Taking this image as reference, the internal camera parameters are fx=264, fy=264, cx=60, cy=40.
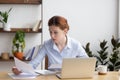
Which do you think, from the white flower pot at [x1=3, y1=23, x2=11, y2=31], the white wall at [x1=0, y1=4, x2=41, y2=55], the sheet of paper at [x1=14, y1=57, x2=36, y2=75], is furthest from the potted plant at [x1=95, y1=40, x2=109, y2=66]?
the sheet of paper at [x1=14, y1=57, x2=36, y2=75]

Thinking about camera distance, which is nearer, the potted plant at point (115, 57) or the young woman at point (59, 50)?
the young woman at point (59, 50)

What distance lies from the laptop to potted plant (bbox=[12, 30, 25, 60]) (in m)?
2.04

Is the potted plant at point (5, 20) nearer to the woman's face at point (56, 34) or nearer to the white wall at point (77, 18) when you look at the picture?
the white wall at point (77, 18)

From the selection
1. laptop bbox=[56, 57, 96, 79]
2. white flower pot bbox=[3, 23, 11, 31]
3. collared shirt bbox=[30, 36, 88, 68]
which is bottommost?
laptop bbox=[56, 57, 96, 79]

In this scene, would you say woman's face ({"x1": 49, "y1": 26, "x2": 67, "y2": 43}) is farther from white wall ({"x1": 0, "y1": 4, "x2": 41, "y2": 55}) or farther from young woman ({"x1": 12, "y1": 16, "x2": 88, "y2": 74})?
white wall ({"x1": 0, "y1": 4, "x2": 41, "y2": 55})

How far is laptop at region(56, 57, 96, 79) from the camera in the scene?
2.34 meters

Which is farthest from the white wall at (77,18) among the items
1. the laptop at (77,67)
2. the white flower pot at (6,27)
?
the laptop at (77,67)

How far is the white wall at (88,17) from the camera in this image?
4.64 meters

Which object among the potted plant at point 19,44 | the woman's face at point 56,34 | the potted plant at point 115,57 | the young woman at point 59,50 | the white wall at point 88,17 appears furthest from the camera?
the white wall at point 88,17

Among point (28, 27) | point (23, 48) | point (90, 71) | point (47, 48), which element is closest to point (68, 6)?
point (28, 27)

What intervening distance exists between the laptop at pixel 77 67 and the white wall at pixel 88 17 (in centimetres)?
228

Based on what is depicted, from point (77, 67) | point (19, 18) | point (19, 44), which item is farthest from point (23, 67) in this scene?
point (19, 18)

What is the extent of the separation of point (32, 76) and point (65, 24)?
0.70 m

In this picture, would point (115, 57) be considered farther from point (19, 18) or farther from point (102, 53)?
point (19, 18)
